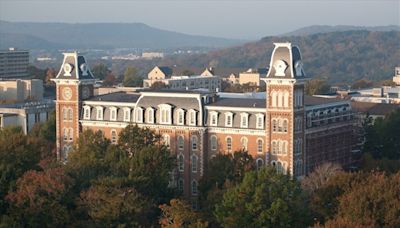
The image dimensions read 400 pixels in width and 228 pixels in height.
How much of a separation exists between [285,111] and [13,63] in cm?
12654

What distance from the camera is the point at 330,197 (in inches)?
2611

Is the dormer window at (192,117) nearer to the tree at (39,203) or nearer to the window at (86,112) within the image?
the window at (86,112)

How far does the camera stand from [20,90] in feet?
462

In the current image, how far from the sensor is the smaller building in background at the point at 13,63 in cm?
19499

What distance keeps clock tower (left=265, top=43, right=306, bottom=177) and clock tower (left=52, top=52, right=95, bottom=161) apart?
1836 centimetres

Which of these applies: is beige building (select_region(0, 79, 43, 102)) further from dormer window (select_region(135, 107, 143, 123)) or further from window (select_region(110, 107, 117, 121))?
dormer window (select_region(135, 107, 143, 123))

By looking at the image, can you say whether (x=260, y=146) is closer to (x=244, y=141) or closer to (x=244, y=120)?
(x=244, y=141)

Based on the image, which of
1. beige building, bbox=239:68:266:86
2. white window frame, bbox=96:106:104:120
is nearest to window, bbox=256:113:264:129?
white window frame, bbox=96:106:104:120

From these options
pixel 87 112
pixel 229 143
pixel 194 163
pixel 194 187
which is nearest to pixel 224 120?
pixel 229 143

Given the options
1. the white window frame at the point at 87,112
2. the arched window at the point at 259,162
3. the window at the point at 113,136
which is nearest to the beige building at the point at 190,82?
the white window frame at the point at 87,112

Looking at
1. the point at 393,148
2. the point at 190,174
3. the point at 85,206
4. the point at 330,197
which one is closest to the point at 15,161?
the point at 85,206

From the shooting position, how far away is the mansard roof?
290ft

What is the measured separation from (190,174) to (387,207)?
79.3 feet

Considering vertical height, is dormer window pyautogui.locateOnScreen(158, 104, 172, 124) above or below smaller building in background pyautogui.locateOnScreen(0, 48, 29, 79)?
below
